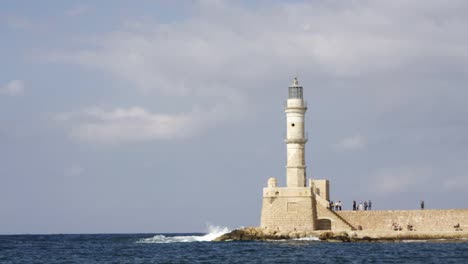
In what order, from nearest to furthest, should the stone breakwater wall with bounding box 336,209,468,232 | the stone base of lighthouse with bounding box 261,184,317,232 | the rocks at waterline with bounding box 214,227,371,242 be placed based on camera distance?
the stone breakwater wall with bounding box 336,209,468,232, the rocks at waterline with bounding box 214,227,371,242, the stone base of lighthouse with bounding box 261,184,317,232

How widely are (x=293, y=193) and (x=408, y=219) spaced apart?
6.82 m

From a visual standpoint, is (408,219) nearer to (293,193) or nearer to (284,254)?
(293,193)

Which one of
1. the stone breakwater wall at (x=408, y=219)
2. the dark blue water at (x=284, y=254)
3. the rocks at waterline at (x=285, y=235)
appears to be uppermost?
the stone breakwater wall at (x=408, y=219)

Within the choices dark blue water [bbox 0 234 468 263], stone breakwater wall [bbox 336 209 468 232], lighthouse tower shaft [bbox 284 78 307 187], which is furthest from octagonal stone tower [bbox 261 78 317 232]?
stone breakwater wall [bbox 336 209 468 232]

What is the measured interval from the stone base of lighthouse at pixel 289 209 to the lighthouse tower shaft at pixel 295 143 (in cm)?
104

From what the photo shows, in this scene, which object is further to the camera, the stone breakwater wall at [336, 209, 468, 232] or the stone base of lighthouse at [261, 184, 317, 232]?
the stone base of lighthouse at [261, 184, 317, 232]

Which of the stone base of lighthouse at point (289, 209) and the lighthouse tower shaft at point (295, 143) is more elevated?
the lighthouse tower shaft at point (295, 143)

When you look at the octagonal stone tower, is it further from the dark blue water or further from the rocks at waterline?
the dark blue water

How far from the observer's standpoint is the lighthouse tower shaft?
2507 inches

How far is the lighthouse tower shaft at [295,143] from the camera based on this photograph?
209 feet

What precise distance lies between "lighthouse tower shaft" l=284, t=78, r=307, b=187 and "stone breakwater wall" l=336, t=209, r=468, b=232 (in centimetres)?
332

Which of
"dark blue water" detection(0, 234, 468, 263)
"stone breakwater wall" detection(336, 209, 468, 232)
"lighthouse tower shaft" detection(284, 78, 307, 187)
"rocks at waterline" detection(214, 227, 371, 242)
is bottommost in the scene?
"dark blue water" detection(0, 234, 468, 263)

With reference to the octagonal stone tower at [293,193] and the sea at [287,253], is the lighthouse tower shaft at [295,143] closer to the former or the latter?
the octagonal stone tower at [293,193]

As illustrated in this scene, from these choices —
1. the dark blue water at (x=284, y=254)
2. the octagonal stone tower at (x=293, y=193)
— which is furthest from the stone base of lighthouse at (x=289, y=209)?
the dark blue water at (x=284, y=254)
